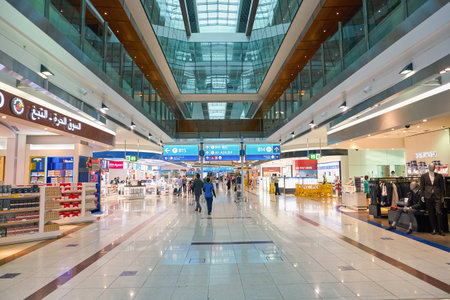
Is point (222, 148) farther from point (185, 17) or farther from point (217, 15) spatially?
point (217, 15)

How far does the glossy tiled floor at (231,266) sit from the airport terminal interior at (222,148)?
35mm

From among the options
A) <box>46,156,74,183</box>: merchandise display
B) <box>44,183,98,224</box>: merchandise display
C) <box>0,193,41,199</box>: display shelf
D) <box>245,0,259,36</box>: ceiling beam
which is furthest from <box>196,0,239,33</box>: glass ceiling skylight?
<box>0,193,41,199</box>: display shelf

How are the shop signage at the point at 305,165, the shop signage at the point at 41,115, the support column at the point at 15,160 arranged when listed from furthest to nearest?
the shop signage at the point at 305,165
the support column at the point at 15,160
the shop signage at the point at 41,115

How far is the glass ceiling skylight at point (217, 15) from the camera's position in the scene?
57.4ft

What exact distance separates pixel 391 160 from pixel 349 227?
A: 13.4 m

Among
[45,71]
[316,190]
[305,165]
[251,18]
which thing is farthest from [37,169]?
[305,165]

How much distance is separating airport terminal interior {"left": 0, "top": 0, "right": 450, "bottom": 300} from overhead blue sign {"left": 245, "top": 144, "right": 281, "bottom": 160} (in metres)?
0.12

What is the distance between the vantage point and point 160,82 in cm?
1653

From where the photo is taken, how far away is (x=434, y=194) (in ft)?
21.4

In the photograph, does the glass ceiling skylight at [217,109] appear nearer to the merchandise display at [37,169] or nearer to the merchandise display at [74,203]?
the merchandise display at [37,169]

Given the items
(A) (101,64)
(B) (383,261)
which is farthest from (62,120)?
(B) (383,261)

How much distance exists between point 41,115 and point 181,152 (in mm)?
7850

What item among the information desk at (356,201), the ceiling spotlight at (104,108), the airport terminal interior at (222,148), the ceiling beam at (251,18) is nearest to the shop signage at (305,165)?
the airport terminal interior at (222,148)

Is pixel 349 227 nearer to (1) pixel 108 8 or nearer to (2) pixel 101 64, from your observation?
(2) pixel 101 64
